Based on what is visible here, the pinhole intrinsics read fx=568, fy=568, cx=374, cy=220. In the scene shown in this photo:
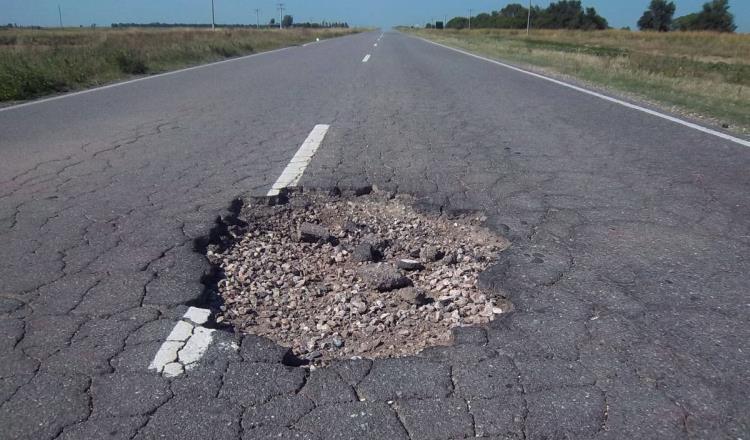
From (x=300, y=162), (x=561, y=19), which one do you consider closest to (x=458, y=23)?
(x=561, y=19)

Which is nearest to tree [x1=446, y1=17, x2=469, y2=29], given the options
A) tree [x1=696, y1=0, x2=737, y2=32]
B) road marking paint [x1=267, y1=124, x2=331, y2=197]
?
tree [x1=696, y1=0, x2=737, y2=32]

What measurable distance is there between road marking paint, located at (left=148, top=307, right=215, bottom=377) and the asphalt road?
46 mm

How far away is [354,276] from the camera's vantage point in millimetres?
3373

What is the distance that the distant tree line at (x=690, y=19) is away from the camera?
74.1m

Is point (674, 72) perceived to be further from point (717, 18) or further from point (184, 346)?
point (717, 18)

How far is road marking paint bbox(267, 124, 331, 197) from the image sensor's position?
482cm

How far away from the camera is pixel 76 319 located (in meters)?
2.71

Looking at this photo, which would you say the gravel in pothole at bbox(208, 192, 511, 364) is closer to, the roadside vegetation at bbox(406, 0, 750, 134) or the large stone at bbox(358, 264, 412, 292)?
the large stone at bbox(358, 264, 412, 292)

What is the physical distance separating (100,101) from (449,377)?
9.37 meters

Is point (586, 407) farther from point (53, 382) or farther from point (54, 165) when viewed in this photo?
point (54, 165)

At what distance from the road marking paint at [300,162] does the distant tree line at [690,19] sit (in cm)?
8247

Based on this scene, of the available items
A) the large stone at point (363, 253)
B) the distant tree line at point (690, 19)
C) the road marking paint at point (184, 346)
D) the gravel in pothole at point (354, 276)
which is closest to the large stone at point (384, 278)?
the gravel in pothole at point (354, 276)

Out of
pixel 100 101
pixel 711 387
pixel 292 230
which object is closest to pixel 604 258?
pixel 711 387

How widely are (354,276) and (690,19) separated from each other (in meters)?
92.2
